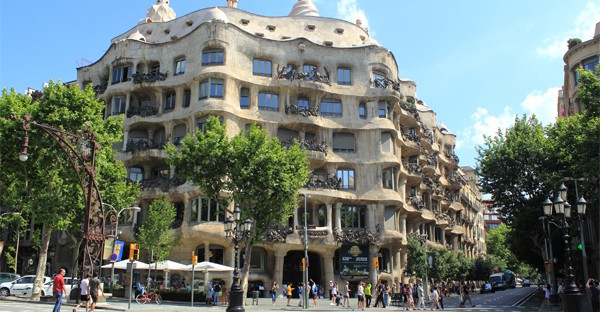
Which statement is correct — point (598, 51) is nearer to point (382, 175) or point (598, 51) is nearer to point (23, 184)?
point (382, 175)

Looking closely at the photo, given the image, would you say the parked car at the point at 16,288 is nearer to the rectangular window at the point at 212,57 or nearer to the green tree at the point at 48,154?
the green tree at the point at 48,154

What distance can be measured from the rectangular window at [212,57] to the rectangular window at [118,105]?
890 centimetres

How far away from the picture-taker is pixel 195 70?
4466cm

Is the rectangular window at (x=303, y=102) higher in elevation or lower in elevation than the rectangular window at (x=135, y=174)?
higher

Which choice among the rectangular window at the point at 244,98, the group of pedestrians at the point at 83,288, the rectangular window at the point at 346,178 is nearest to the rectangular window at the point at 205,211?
the rectangular window at the point at 244,98

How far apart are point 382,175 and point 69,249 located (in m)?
30.6

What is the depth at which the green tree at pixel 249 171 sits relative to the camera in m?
31.6

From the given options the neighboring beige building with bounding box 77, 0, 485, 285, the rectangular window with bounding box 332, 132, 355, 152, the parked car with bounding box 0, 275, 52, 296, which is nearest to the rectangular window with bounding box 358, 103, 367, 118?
the neighboring beige building with bounding box 77, 0, 485, 285

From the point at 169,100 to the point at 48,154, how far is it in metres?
17.5

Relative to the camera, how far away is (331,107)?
157ft

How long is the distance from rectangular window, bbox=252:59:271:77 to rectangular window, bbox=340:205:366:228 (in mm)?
13581

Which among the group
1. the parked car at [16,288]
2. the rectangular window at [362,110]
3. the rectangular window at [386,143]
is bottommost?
the parked car at [16,288]

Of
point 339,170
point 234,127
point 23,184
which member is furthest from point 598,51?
point 23,184

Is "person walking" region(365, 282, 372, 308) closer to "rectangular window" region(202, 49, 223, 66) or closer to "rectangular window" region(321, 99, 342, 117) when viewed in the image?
"rectangular window" region(321, 99, 342, 117)
